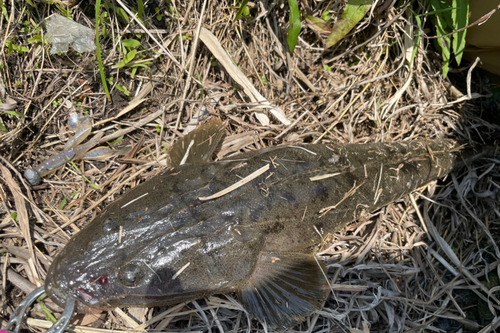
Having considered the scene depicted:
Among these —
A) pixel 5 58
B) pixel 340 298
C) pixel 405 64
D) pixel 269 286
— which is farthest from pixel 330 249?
pixel 5 58

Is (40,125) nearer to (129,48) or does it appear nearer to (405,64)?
(129,48)

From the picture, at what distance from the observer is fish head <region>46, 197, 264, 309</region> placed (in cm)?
244

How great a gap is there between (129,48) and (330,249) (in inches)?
107

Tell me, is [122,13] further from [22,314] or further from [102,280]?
[22,314]

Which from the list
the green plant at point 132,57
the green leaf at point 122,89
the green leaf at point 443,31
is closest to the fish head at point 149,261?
the green leaf at point 122,89

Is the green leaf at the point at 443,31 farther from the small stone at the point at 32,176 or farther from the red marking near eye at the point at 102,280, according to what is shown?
the small stone at the point at 32,176

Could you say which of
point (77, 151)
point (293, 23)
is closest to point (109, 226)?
point (77, 151)

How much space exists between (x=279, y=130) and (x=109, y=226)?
6.13ft

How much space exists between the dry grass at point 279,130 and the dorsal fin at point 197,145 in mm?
201

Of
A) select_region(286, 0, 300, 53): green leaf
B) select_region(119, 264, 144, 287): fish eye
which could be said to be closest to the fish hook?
select_region(119, 264, 144, 287): fish eye

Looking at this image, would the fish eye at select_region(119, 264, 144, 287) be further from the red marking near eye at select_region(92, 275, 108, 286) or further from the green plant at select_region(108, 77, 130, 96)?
the green plant at select_region(108, 77, 130, 96)

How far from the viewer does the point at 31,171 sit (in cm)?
312

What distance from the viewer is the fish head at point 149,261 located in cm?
244

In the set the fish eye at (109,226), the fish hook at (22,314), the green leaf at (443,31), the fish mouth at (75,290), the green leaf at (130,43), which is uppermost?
the green leaf at (130,43)
